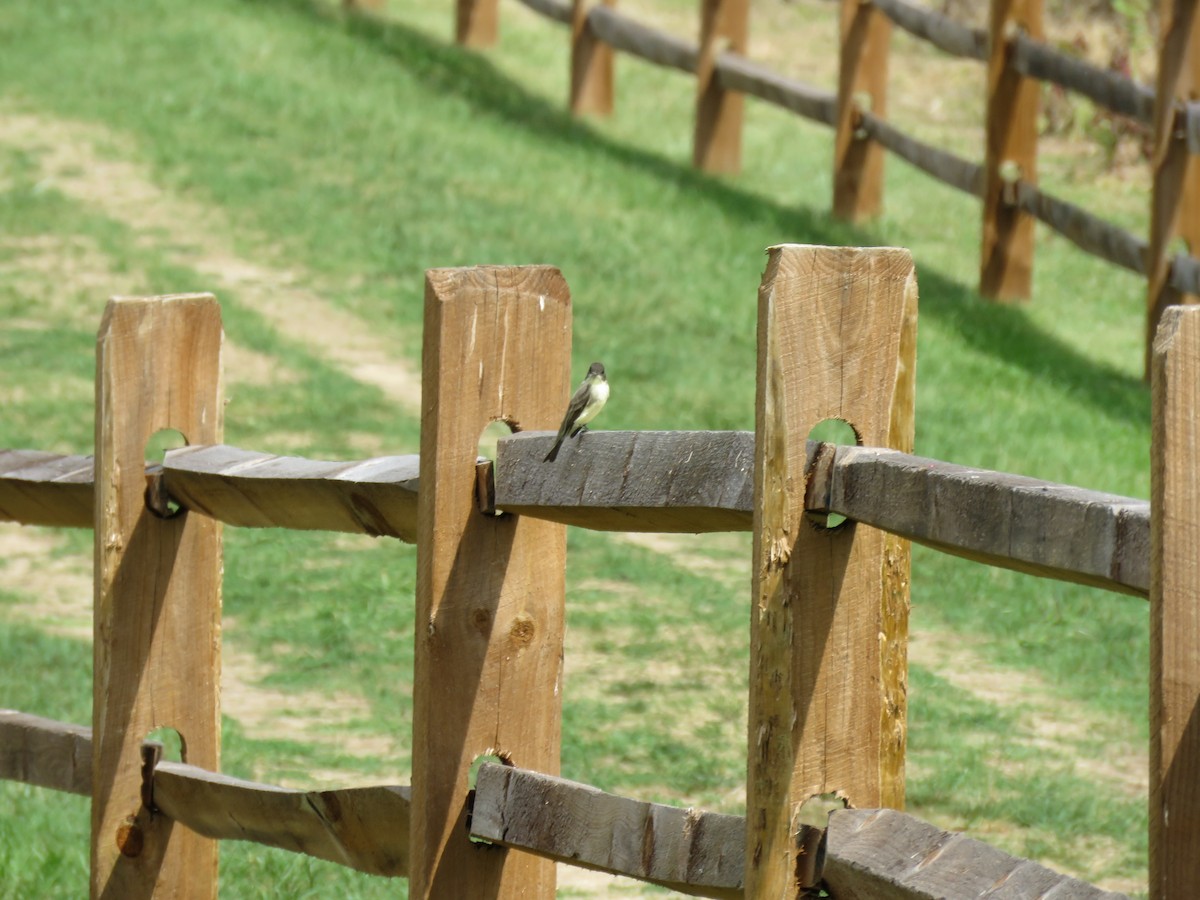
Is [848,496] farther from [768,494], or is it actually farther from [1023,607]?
[1023,607]

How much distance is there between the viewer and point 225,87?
11680 millimetres

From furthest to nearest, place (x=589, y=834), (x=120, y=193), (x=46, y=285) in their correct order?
(x=120, y=193) → (x=46, y=285) → (x=589, y=834)

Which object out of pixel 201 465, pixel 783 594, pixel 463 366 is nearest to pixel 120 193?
pixel 201 465

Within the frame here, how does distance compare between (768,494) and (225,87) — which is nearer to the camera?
(768,494)

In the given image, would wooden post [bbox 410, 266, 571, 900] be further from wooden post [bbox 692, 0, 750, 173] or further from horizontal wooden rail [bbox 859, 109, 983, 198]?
wooden post [bbox 692, 0, 750, 173]

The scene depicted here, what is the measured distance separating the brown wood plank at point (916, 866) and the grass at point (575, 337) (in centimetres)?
208

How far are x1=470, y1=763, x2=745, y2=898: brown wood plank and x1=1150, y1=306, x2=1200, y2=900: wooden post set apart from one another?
750mm

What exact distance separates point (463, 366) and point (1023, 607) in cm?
401

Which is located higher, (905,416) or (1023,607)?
(905,416)

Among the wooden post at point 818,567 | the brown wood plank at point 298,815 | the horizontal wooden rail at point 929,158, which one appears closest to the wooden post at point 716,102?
the horizontal wooden rail at point 929,158

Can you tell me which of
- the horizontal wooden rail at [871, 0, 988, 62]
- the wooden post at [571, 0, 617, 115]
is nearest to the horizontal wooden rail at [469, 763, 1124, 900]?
the horizontal wooden rail at [871, 0, 988, 62]

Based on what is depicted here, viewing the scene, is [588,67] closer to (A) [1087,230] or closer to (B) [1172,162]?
(A) [1087,230]

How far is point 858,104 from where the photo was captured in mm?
10664

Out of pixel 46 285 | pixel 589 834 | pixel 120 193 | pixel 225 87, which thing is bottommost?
pixel 589 834
